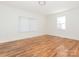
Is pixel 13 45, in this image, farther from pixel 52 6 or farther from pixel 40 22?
pixel 52 6

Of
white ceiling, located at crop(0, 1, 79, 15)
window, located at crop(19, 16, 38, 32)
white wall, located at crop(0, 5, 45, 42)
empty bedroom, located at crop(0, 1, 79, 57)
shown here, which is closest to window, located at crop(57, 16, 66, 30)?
empty bedroom, located at crop(0, 1, 79, 57)

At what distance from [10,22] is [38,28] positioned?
485 millimetres

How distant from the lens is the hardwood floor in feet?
4.73

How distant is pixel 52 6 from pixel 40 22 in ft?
1.10

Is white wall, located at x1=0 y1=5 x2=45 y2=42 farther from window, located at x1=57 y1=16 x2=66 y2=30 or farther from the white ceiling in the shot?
window, located at x1=57 y1=16 x2=66 y2=30

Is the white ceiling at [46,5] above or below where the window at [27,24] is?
above

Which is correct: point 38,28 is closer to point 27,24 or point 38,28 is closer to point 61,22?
point 27,24

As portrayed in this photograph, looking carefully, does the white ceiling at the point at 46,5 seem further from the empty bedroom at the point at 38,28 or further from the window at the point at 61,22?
the window at the point at 61,22

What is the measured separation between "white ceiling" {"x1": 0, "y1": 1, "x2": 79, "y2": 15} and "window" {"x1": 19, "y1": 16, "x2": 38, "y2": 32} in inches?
6.6

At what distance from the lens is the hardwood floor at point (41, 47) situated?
1.44m

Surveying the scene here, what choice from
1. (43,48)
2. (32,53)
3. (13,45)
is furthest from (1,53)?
(43,48)

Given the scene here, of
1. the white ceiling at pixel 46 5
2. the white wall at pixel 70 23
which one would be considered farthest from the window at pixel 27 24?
the white wall at pixel 70 23

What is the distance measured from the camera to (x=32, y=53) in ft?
4.81

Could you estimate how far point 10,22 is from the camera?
144 centimetres
